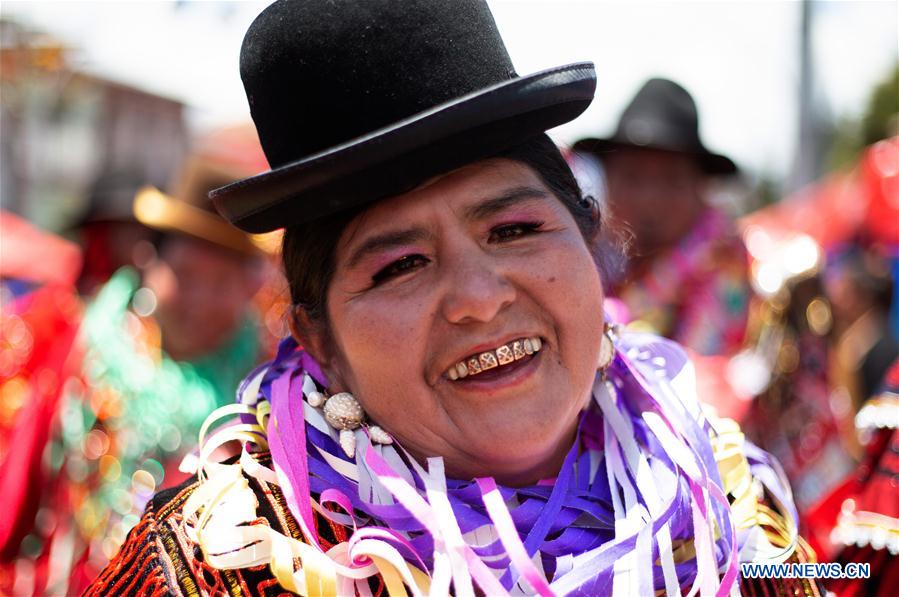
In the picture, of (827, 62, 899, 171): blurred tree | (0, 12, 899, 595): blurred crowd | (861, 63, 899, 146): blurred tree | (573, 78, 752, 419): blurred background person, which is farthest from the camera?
(861, 63, 899, 146): blurred tree

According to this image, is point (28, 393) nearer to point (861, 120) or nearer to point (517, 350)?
point (517, 350)

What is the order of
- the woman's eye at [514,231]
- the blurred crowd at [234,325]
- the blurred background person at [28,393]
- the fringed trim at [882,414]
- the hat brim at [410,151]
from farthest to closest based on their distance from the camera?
the blurred crowd at [234,325] < the blurred background person at [28,393] < the fringed trim at [882,414] < the woman's eye at [514,231] < the hat brim at [410,151]

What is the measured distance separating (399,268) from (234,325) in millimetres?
3022

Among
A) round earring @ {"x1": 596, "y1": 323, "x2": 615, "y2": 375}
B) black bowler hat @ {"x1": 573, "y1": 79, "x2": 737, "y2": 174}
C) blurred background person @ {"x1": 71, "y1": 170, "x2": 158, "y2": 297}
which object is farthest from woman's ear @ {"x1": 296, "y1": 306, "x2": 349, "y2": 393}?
blurred background person @ {"x1": 71, "y1": 170, "x2": 158, "y2": 297}

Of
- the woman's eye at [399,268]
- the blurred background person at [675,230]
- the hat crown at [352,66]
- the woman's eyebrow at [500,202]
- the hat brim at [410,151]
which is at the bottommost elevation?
the blurred background person at [675,230]

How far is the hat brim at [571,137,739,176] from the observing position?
466 cm

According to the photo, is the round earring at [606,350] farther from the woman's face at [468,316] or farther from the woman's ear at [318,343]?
the woman's ear at [318,343]

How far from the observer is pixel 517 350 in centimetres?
158

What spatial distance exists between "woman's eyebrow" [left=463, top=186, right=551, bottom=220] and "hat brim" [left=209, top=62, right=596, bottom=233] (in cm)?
8

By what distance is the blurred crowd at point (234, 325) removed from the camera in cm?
343

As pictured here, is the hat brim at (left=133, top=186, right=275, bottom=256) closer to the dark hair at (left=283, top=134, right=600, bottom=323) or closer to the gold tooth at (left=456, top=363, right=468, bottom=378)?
the dark hair at (left=283, top=134, right=600, bottom=323)

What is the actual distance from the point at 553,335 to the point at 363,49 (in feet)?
2.00

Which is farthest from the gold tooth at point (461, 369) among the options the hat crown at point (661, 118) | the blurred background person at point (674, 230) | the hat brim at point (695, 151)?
the hat crown at point (661, 118)

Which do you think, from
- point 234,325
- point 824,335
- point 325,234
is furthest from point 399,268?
point 824,335
